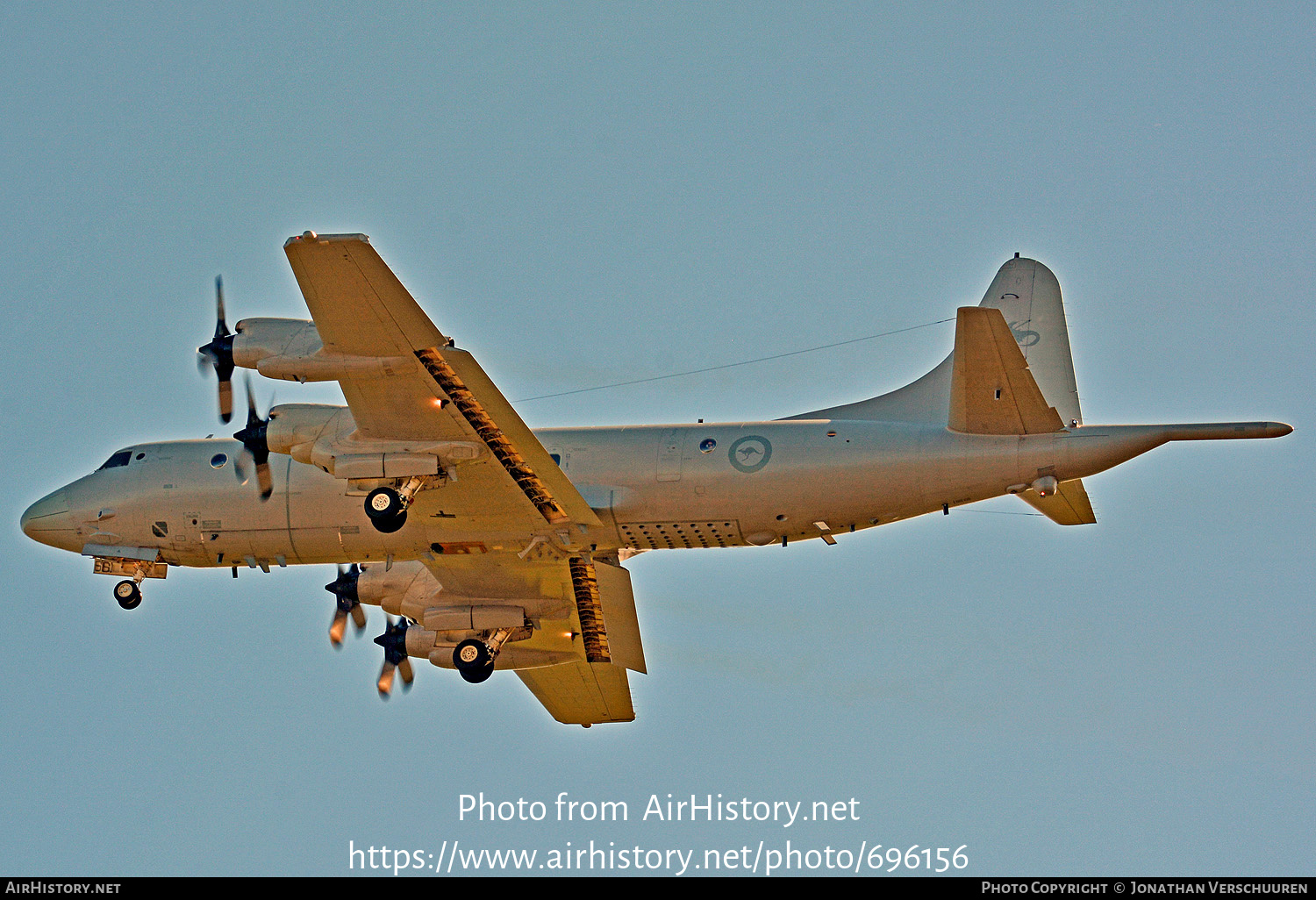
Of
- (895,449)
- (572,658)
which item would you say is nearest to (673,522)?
(895,449)

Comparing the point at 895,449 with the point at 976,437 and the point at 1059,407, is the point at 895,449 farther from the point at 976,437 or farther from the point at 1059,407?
the point at 1059,407

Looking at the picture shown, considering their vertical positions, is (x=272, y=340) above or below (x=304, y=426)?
above

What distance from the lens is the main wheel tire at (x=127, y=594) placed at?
2988 centimetres

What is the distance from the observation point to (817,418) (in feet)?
91.8

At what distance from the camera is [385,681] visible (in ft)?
105

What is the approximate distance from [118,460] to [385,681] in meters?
6.28

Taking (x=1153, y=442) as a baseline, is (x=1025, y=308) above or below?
above

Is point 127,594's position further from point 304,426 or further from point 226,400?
point 304,426

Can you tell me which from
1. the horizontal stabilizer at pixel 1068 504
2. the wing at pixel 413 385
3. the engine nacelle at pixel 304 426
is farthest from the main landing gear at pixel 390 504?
the horizontal stabilizer at pixel 1068 504

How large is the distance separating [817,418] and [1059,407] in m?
4.18

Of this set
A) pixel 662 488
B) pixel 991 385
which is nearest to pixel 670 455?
pixel 662 488

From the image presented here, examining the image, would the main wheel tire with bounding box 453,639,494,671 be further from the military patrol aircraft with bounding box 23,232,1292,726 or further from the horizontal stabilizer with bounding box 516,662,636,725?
the horizontal stabilizer with bounding box 516,662,636,725

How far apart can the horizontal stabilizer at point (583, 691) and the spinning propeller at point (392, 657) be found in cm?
216

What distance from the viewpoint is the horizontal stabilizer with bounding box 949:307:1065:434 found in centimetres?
2450
